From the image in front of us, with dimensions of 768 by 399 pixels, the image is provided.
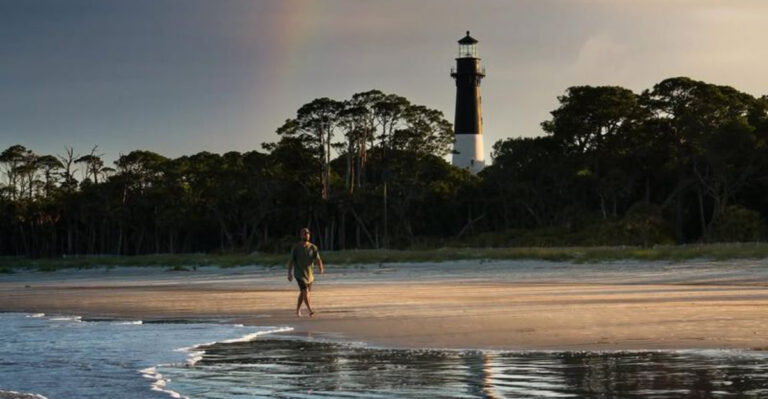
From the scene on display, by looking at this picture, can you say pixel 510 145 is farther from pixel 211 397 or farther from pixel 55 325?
pixel 211 397

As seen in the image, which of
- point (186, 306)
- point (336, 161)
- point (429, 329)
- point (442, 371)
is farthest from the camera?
point (336, 161)

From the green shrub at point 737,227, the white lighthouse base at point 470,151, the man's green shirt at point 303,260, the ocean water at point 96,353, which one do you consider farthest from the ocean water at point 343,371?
the white lighthouse base at point 470,151

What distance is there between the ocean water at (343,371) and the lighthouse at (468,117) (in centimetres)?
7497

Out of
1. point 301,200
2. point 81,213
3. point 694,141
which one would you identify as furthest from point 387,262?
point 81,213

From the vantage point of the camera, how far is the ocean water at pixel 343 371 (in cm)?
1200

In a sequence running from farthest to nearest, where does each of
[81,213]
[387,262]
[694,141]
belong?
[81,213]
[694,141]
[387,262]

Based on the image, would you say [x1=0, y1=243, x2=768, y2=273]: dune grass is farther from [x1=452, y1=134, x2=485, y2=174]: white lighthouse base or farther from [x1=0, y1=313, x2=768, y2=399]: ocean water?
[x1=0, y1=313, x2=768, y2=399]: ocean water

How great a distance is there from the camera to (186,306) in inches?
1143

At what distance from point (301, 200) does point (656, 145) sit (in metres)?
27.2

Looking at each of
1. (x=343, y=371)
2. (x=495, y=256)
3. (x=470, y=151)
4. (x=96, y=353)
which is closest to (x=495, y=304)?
(x=96, y=353)

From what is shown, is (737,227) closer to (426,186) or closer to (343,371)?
(426,186)

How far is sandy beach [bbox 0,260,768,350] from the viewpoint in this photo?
1769cm

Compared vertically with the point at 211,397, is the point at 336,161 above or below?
above

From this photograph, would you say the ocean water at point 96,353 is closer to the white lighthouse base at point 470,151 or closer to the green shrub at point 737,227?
the green shrub at point 737,227
